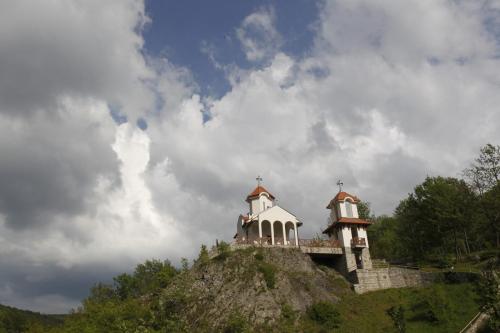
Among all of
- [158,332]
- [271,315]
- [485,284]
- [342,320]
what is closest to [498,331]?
[485,284]

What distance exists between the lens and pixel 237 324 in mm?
41375

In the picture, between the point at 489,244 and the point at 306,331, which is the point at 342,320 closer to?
the point at 306,331

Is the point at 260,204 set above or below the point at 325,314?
above

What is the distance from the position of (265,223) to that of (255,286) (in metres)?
13.6

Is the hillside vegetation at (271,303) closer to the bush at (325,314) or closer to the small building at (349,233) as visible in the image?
the bush at (325,314)

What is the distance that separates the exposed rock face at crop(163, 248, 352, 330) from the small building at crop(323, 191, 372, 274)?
3006 millimetres

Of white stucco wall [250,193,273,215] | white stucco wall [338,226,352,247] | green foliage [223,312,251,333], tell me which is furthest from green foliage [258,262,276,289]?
white stucco wall [250,193,273,215]

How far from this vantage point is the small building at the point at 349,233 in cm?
5512

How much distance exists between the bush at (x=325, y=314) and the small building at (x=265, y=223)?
1105cm

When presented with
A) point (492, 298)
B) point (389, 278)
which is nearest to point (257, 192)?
point (389, 278)

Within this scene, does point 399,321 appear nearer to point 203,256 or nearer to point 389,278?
point 389,278

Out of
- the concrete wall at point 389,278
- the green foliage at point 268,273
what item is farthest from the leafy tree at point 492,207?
the green foliage at point 268,273

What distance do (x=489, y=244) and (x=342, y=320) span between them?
34.6 metres

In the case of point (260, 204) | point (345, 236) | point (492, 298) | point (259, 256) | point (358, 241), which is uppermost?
point (260, 204)
